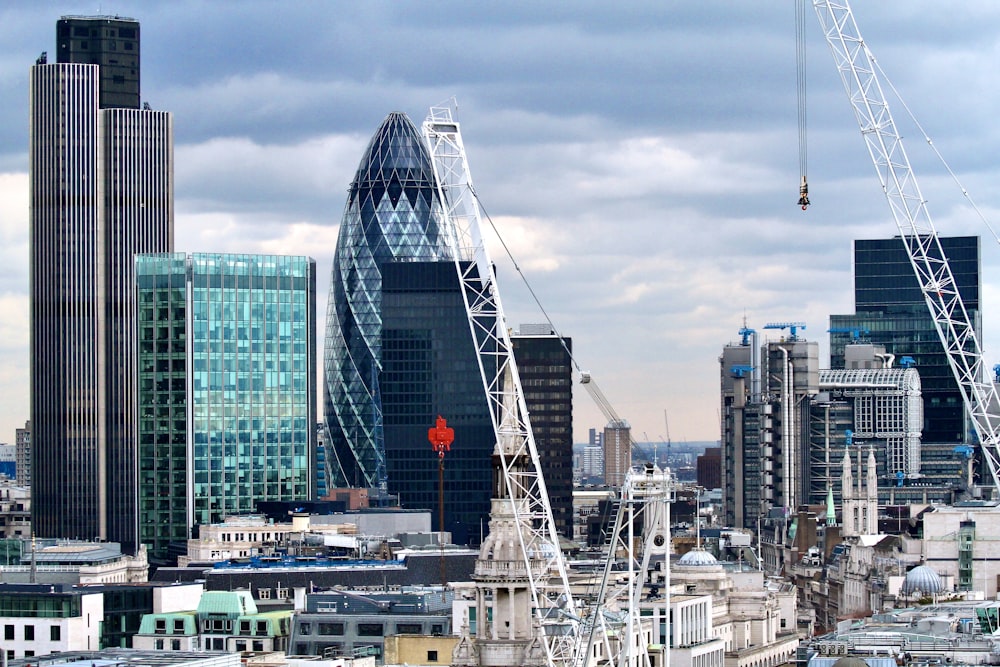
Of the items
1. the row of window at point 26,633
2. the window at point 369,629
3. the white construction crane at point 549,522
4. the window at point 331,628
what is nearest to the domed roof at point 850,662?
the white construction crane at point 549,522

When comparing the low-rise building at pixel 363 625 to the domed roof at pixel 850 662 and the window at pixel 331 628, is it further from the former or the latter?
the domed roof at pixel 850 662

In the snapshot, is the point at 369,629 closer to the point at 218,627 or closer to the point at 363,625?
the point at 363,625

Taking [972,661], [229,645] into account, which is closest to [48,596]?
[229,645]

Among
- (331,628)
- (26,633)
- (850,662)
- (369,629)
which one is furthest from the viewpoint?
(331,628)

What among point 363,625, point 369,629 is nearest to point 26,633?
point 363,625

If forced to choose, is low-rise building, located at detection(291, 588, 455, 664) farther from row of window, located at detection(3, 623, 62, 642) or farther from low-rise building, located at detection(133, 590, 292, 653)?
row of window, located at detection(3, 623, 62, 642)

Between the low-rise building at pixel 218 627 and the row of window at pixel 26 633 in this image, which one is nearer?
the low-rise building at pixel 218 627

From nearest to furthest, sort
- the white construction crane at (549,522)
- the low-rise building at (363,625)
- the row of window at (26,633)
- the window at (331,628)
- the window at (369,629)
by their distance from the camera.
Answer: the white construction crane at (549,522)
the low-rise building at (363,625)
the row of window at (26,633)
the window at (369,629)
the window at (331,628)

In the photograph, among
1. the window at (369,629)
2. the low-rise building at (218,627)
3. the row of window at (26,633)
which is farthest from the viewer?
the window at (369,629)

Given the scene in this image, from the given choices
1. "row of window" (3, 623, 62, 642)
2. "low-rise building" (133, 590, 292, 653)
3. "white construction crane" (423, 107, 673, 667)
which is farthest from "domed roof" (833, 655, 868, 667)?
"row of window" (3, 623, 62, 642)

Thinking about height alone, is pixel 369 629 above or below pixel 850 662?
below

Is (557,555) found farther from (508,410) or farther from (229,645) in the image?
(229,645)

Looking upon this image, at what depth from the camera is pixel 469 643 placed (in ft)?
425

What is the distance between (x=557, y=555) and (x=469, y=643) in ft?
79.2
